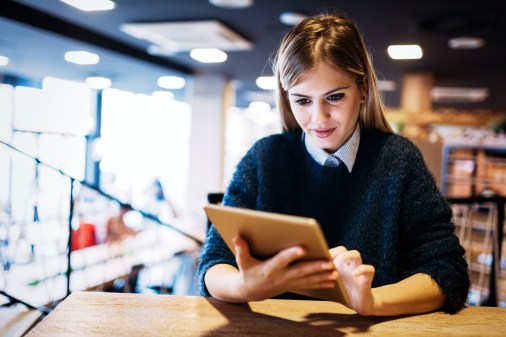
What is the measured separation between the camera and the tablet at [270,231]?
747mm

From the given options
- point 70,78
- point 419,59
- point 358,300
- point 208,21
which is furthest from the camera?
point 70,78

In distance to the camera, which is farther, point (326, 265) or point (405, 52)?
point (405, 52)

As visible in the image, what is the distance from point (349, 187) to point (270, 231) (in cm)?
57

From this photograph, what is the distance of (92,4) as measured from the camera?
498cm

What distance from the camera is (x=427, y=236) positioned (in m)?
1.18

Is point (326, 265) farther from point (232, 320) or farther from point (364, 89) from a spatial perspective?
point (364, 89)

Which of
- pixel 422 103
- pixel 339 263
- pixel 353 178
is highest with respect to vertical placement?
pixel 422 103

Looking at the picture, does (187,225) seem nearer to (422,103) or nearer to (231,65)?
(231,65)

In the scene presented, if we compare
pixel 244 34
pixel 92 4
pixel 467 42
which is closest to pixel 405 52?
pixel 467 42

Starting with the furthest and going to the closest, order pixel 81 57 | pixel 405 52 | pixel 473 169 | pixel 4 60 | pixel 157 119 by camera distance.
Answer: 1. pixel 157 119
2. pixel 4 60
3. pixel 81 57
4. pixel 405 52
5. pixel 473 169

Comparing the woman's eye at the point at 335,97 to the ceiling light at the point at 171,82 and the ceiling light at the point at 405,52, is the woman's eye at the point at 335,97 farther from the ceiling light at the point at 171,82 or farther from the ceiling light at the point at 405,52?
the ceiling light at the point at 171,82

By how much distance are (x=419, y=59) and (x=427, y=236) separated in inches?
265

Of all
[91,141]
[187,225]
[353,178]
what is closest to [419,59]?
[187,225]

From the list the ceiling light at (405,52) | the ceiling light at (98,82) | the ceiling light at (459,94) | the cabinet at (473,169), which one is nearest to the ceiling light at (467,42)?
the ceiling light at (405,52)
